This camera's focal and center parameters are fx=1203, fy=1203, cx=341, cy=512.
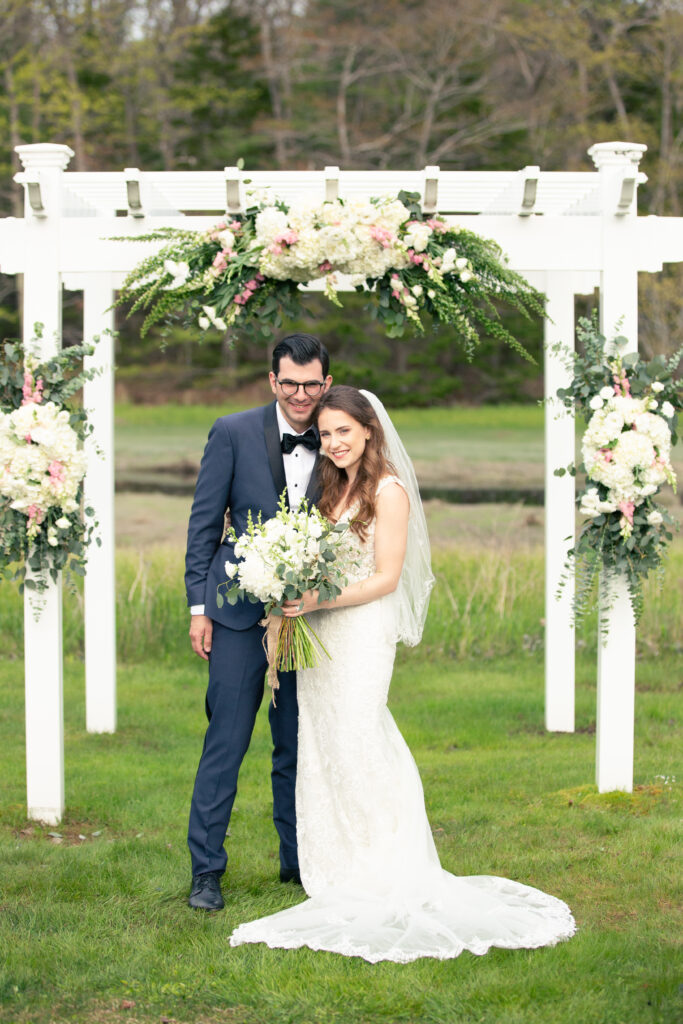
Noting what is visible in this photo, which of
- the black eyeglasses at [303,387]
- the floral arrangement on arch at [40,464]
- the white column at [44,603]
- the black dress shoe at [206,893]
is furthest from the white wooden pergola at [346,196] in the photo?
the black dress shoe at [206,893]

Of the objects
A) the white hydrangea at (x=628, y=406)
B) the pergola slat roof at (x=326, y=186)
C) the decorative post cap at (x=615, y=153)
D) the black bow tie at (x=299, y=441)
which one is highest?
the decorative post cap at (x=615, y=153)

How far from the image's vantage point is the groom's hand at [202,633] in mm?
4574

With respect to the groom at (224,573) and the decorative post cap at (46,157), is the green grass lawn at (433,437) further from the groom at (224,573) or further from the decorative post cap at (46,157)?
the groom at (224,573)

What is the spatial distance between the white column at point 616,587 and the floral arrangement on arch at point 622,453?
0.39 feet

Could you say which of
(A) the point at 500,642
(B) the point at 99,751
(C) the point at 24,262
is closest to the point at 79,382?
(C) the point at 24,262

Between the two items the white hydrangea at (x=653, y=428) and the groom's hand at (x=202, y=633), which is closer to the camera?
the groom's hand at (x=202, y=633)

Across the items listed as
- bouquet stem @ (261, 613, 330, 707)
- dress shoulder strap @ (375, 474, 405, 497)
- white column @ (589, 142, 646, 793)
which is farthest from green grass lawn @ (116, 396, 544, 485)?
bouquet stem @ (261, 613, 330, 707)

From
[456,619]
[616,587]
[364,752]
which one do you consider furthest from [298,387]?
[456,619]

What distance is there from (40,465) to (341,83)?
22.0 meters

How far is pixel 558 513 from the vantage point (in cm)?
703

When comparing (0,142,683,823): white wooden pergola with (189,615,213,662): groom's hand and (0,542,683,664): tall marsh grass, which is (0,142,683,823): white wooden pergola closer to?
(189,615,213,662): groom's hand

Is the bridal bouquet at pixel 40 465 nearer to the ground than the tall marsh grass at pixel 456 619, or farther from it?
farther from it

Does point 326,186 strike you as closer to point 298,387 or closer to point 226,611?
point 298,387

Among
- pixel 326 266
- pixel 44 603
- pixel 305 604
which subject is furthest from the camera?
pixel 44 603
